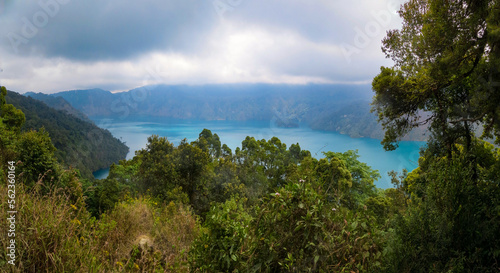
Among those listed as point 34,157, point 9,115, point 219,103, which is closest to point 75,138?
point 9,115

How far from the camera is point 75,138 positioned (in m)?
41.4

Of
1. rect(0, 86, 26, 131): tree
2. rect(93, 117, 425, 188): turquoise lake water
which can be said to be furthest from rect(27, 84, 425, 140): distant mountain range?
rect(0, 86, 26, 131): tree

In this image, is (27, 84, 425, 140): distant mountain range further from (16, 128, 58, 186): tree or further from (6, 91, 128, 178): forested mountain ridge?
(16, 128, 58, 186): tree

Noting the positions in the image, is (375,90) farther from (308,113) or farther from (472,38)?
(308,113)

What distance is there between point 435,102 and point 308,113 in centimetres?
8854

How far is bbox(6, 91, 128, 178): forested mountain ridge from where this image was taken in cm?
3581

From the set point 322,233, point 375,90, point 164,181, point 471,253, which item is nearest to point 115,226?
point 322,233

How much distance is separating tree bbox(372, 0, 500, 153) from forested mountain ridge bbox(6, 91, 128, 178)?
37139 millimetres

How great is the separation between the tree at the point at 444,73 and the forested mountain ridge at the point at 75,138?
37.1 metres

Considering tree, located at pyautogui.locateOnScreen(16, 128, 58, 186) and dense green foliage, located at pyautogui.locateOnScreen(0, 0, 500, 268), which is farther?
tree, located at pyautogui.locateOnScreen(16, 128, 58, 186)

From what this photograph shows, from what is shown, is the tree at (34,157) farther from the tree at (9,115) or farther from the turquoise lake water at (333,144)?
the turquoise lake water at (333,144)

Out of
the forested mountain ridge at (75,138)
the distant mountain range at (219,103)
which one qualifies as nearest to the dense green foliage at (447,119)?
the forested mountain ridge at (75,138)

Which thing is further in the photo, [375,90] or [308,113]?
[308,113]

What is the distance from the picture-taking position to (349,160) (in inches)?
675
